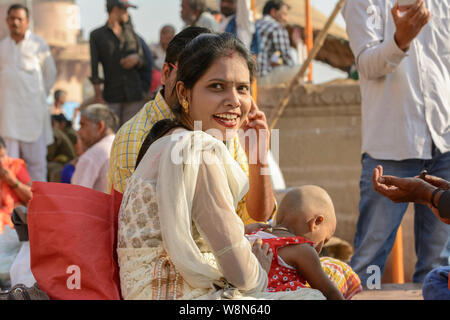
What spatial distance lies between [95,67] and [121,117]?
576 mm

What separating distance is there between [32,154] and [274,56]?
2625mm

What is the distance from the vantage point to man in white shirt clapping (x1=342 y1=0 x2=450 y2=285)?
13.1 ft

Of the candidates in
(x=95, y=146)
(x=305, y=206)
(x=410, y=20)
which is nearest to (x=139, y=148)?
(x=305, y=206)

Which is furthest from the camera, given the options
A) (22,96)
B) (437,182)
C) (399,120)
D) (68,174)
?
(22,96)

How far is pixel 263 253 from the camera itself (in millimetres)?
2447

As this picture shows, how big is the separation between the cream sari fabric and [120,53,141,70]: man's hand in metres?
4.61

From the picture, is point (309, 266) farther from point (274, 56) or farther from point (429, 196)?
point (274, 56)

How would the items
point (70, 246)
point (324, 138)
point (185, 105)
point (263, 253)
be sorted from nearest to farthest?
point (70, 246), point (263, 253), point (185, 105), point (324, 138)

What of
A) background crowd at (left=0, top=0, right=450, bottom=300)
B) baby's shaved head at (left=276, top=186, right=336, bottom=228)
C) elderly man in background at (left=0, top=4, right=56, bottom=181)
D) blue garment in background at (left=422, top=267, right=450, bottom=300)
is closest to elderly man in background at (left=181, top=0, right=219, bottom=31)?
background crowd at (left=0, top=0, right=450, bottom=300)

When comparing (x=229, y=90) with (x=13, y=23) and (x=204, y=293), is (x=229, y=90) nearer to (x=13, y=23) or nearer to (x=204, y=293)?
(x=204, y=293)

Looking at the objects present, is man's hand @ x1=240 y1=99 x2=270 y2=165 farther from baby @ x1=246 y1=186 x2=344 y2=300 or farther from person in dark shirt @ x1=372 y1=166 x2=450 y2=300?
person in dark shirt @ x1=372 y1=166 x2=450 y2=300

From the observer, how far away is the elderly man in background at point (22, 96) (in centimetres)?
701

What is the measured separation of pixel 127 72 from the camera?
681 cm

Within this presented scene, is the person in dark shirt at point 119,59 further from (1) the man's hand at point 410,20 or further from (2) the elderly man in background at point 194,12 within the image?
(1) the man's hand at point 410,20
